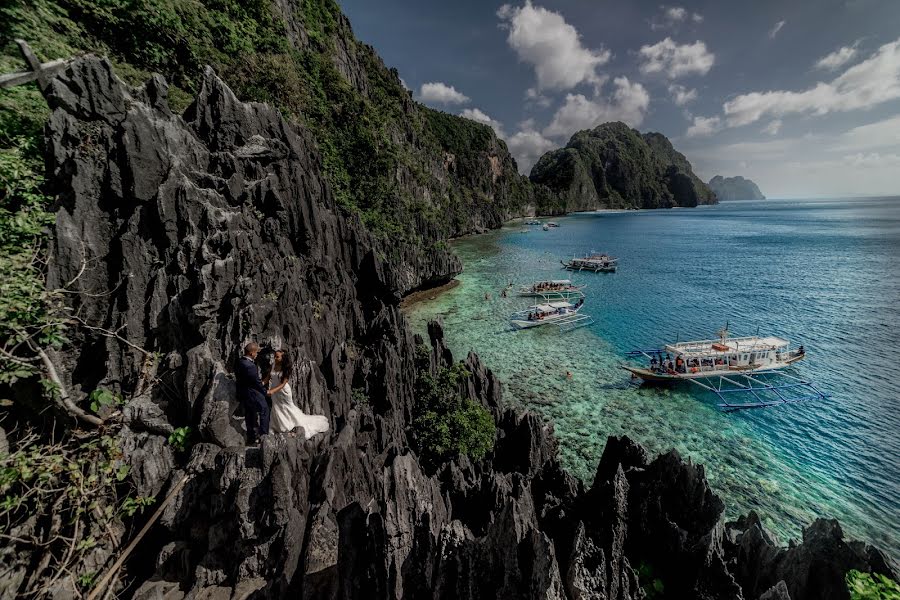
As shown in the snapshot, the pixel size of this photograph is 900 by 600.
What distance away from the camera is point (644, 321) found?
3875 cm

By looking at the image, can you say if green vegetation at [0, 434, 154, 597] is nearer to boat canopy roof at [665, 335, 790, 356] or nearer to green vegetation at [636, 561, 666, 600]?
green vegetation at [636, 561, 666, 600]

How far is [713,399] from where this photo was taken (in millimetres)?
24438

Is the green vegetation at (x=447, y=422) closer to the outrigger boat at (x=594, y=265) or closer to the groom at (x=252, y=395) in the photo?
the groom at (x=252, y=395)

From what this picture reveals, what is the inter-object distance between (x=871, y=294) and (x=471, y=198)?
10237cm

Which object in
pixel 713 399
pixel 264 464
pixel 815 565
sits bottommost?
pixel 713 399

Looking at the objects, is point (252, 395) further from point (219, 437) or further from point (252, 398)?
point (219, 437)

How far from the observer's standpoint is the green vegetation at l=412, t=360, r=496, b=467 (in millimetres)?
14492

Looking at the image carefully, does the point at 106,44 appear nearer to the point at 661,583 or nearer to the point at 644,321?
the point at 661,583

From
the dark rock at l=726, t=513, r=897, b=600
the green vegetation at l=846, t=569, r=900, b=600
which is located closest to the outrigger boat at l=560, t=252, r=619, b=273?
the dark rock at l=726, t=513, r=897, b=600

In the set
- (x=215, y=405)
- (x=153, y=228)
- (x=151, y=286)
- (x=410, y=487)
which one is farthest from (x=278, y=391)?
(x=153, y=228)

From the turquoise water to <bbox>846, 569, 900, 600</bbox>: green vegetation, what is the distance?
12.3 meters

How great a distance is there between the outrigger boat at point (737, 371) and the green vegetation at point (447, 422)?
49.7 feet

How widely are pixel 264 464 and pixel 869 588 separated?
10849 mm

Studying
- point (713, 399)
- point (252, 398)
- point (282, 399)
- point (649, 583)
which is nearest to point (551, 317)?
point (713, 399)
